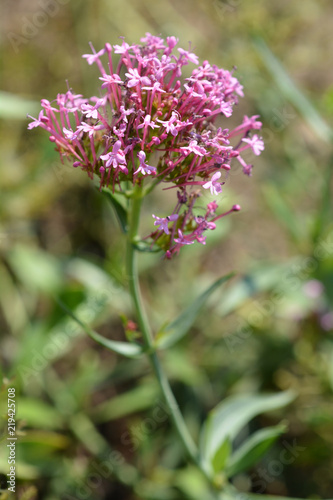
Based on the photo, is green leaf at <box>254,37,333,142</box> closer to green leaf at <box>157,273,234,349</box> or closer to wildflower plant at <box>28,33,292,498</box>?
wildflower plant at <box>28,33,292,498</box>

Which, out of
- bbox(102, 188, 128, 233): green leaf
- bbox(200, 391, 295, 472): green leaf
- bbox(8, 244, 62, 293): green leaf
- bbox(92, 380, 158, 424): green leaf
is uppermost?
bbox(8, 244, 62, 293): green leaf

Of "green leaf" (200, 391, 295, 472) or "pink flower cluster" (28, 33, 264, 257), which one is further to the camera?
"green leaf" (200, 391, 295, 472)

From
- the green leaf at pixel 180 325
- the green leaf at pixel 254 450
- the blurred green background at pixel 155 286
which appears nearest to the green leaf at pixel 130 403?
the blurred green background at pixel 155 286

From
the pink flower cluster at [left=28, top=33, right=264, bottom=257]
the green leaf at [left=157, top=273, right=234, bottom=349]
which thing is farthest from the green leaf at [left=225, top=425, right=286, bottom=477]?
the pink flower cluster at [left=28, top=33, right=264, bottom=257]

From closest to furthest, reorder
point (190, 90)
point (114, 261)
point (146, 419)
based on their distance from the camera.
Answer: point (190, 90) → point (114, 261) → point (146, 419)

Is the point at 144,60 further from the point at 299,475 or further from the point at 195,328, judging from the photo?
the point at 299,475

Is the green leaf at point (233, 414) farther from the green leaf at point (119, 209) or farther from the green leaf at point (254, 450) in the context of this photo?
the green leaf at point (119, 209)

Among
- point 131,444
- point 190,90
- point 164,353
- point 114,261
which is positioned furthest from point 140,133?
point 131,444
